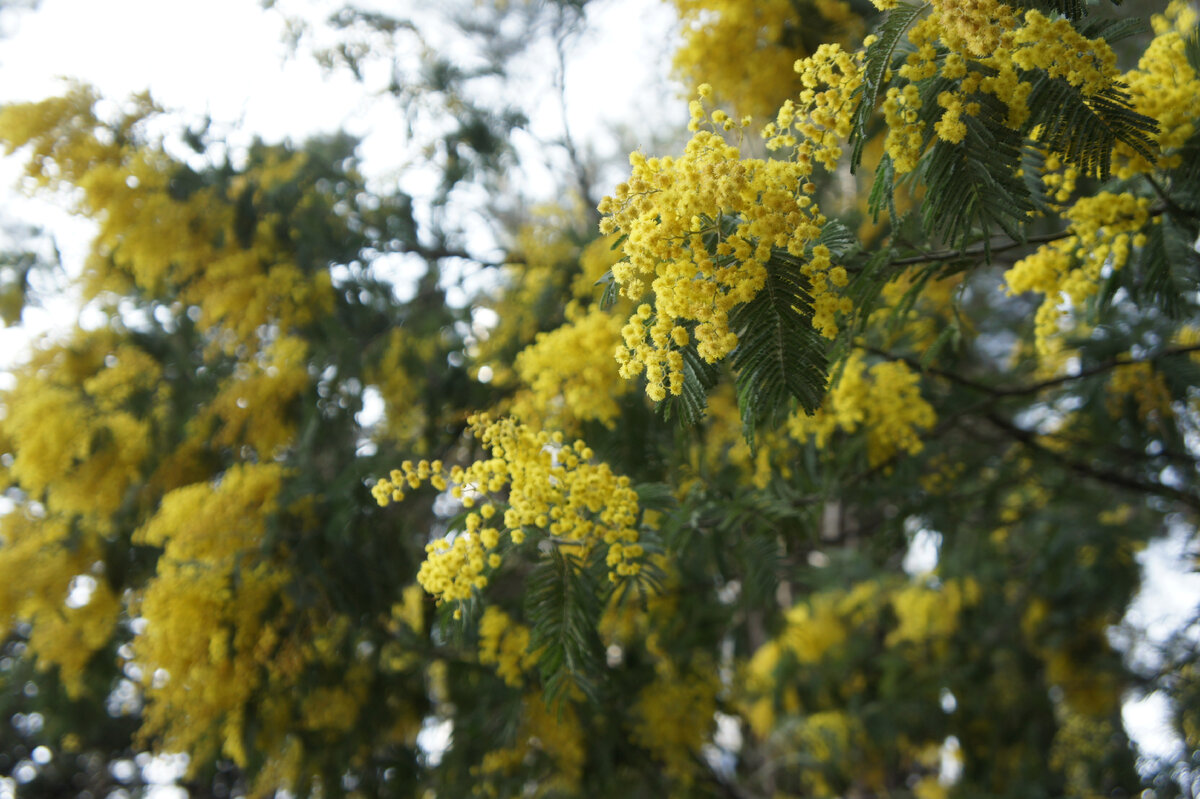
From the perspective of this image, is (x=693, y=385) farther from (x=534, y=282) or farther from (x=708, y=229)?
(x=534, y=282)

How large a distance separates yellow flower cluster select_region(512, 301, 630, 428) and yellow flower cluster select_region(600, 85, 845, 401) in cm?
122

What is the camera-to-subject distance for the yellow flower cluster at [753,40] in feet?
11.3

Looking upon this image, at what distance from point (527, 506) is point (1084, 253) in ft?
6.12

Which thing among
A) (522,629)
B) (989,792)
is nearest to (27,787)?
(522,629)

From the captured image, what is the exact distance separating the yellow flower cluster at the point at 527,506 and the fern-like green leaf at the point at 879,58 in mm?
1046

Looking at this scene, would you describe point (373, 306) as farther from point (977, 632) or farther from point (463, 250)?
point (977, 632)

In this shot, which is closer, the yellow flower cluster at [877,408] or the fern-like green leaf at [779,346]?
the fern-like green leaf at [779,346]

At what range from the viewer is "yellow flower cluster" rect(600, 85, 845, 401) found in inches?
61.6

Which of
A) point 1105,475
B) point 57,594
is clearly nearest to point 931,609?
point 1105,475

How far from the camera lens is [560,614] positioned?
2.10 m

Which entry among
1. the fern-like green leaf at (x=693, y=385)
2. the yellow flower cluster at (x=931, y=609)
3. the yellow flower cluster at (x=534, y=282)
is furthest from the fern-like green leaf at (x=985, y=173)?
the yellow flower cluster at (x=931, y=609)

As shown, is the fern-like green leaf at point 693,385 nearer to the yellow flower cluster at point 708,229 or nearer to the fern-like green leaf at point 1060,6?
the yellow flower cluster at point 708,229

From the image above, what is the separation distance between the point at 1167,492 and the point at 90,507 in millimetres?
5789

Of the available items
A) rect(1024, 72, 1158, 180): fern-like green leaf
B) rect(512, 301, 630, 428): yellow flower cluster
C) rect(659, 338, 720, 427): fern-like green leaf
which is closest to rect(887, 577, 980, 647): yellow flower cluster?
rect(512, 301, 630, 428): yellow flower cluster
